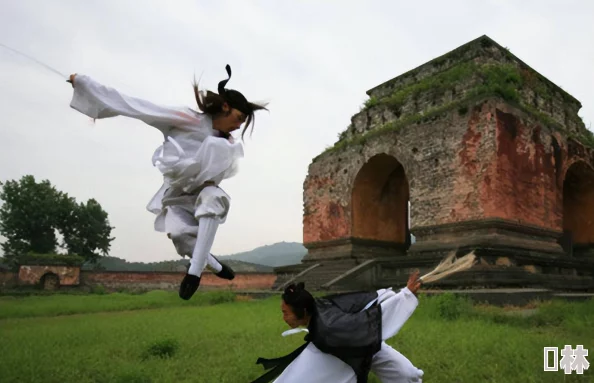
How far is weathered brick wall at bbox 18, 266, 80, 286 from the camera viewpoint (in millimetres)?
20672

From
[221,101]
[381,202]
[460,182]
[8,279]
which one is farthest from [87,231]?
[221,101]

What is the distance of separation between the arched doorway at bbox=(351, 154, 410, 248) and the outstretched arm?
38.8 ft

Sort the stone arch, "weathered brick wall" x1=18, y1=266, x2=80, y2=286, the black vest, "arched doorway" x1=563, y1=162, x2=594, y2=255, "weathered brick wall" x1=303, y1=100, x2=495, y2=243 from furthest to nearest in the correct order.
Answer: the stone arch
"weathered brick wall" x1=18, y1=266, x2=80, y2=286
"arched doorway" x1=563, y1=162, x2=594, y2=255
"weathered brick wall" x1=303, y1=100, x2=495, y2=243
the black vest

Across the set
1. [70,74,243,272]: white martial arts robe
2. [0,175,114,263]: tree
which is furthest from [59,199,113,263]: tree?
[70,74,243,272]: white martial arts robe

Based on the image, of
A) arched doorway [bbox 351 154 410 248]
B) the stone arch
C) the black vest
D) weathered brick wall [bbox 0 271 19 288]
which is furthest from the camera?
the stone arch

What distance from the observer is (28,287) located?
2038 cm

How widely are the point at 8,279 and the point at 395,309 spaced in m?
22.8

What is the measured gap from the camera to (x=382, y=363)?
274 cm

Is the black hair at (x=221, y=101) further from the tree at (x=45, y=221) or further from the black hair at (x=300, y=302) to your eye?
the tree at (x=45, y=221)

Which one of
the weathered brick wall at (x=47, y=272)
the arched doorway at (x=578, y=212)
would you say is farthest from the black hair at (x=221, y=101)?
the weathered brick wall at (x=47, y=272)

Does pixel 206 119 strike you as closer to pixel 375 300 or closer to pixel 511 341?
pixel 375 300

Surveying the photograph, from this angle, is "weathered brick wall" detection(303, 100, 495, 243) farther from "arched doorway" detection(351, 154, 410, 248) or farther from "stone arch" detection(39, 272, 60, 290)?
"stone arch" detection(39, 272, 60, 290)

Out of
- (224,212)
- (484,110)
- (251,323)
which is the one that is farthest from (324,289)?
(224,212)

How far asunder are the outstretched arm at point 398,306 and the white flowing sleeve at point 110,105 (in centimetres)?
172
